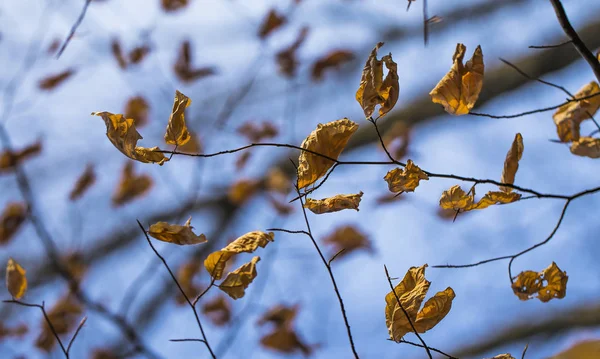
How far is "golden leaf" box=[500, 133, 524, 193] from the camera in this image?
33.0 inches

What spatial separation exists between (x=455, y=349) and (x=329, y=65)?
5.92ft

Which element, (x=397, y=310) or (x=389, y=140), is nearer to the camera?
(x=397, y=310)

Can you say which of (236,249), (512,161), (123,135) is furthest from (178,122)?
(512,161)

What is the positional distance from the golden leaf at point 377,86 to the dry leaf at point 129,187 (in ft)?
7.95

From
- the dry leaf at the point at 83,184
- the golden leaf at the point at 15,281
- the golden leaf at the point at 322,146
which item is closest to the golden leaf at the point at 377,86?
the golden leaf at the point at 322,146

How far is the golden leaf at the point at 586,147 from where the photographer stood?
0.93m

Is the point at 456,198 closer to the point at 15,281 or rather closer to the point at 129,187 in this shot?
the point at 15,281

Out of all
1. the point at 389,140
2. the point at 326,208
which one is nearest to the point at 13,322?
the point at 389,140

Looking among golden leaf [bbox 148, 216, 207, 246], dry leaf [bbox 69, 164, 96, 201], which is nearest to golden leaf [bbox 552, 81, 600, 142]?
golden leaf [bbox 148, 216, 207, 246]

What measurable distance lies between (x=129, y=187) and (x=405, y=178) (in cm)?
246

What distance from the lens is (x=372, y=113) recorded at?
82 cm

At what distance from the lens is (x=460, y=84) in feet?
2.70

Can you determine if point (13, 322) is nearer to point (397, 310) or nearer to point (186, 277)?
point (186, 277)

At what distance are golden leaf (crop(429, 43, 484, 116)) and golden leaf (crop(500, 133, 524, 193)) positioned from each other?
9 cm
